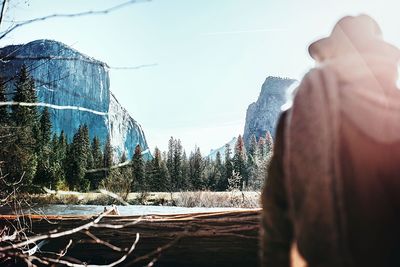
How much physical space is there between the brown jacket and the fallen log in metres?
4.07

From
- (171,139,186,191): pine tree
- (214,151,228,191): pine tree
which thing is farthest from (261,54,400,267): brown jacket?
(171,139,186,191): pine tree

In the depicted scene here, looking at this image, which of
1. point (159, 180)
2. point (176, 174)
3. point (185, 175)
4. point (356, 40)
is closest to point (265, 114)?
point (185, 175)

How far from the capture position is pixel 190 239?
5.25m

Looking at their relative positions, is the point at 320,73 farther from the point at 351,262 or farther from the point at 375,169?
the point at 351,262

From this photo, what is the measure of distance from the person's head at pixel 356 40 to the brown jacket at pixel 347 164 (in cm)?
3

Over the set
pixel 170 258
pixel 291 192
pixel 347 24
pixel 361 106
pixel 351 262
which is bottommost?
pixel 170 258

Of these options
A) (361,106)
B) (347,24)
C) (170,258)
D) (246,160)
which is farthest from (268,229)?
(246,160)

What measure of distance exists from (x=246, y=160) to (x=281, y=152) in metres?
76.7

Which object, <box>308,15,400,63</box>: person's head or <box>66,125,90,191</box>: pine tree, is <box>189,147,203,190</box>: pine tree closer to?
<box>66,125,90,191</box>: pine tree

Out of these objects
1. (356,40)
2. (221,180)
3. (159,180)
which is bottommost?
(221,180)

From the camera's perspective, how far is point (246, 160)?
7700 cm

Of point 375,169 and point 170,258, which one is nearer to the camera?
point 375,169

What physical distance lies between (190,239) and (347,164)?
469 centimetres

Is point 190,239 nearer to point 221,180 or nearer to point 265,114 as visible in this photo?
point 221,180
